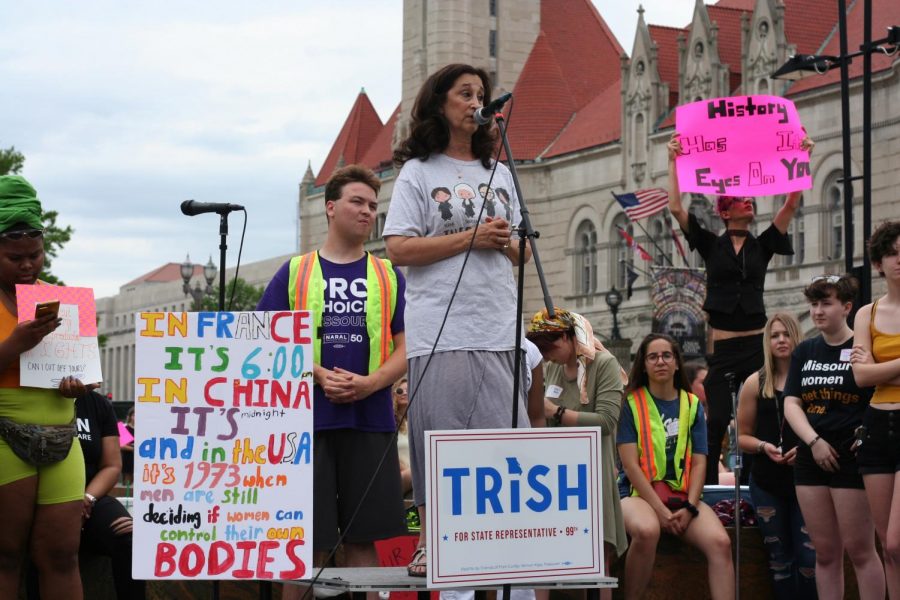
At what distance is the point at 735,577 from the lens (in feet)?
26.8

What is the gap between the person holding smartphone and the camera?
8.19 m

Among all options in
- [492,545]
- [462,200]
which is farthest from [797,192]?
[492,545]

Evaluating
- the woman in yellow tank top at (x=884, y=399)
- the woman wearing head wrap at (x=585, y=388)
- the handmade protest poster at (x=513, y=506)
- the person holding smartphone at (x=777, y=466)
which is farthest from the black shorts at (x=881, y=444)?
the handmade protest poster at (x=513, y=506)

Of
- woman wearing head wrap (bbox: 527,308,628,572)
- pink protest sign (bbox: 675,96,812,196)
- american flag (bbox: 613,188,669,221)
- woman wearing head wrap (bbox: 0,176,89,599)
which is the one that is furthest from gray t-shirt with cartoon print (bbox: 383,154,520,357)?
american flag (bbox: 613,188,669,221)

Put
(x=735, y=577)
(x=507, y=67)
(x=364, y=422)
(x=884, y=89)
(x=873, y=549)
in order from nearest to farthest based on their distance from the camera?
(x=364, y=422)
(x=873, y=549)
(x=735, y=577)
(x=884, y=89)
(x=507, y=67)

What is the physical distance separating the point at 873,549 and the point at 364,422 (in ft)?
9.27

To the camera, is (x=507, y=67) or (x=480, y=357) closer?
(x=480, y=357)

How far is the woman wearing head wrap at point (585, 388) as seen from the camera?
26.0ft

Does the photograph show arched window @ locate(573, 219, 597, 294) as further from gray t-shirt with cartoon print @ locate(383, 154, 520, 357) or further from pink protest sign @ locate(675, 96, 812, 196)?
gray t-shirt with cartoon print @ locate(383, 154, 520, 357)

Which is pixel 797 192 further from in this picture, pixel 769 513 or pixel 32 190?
pixel 32 190

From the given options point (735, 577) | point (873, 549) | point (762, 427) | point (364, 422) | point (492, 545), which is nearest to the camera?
point (492, 545)

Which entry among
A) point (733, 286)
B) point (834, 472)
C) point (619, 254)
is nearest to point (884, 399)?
point (834, 472)

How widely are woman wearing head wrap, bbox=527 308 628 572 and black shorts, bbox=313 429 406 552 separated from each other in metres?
1.60

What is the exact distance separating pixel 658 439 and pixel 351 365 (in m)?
2.40
